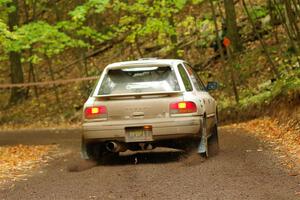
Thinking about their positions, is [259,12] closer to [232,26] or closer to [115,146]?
[232,26]

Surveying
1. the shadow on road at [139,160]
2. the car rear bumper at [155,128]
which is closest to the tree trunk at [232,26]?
the shadow on road at [139,160]

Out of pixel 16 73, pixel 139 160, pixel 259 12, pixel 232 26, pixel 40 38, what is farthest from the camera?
pixel 16 73

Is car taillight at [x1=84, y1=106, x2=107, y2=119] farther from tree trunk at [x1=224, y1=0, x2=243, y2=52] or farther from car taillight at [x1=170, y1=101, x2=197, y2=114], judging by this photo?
tree trunk at [x1=224, y1=0, x2=243, y2=52]

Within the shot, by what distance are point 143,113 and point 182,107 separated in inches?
26.3

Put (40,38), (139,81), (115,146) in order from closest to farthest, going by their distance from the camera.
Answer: (115,146) < (139,81) < (40,38)

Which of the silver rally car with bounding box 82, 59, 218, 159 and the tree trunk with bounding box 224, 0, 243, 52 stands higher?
the tree trunk with bounding box 224, 0, 243, 52

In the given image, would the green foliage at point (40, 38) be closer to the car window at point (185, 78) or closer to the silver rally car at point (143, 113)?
the car window at point (185, 78)

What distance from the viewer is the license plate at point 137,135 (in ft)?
34.4

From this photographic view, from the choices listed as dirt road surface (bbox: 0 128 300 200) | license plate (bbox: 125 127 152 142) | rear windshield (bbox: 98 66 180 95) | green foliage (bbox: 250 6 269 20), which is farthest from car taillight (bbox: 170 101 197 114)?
green foliage (bbox: 250 6 269 20)

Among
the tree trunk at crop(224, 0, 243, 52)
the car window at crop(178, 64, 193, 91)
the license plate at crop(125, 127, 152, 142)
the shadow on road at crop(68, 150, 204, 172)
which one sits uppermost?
the tree trunk at crop(224, 0, 243, 52)

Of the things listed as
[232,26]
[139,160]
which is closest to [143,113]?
[139,160]

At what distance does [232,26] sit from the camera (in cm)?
2755

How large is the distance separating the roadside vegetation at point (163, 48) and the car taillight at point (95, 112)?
4815 mm

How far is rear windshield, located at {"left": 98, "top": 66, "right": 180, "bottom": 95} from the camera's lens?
10.7 meters
